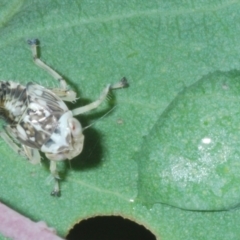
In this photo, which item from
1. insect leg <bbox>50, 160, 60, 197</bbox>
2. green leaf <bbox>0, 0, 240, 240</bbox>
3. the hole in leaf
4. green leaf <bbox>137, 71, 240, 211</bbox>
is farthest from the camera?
the hole in leaf

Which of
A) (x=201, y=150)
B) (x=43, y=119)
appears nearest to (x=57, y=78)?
(x=43, y=119)

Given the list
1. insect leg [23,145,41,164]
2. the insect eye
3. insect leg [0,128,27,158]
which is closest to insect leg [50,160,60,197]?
insect leg [23,145,41,164]

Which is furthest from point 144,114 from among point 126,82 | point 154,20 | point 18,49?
point 18,49

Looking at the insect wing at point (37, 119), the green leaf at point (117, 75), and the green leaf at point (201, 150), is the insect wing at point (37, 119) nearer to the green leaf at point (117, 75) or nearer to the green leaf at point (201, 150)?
the green leaf at point (117, 75)

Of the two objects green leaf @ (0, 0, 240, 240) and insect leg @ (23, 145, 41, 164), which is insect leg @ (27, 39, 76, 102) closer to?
green leaf @ (0, 0, 240, 240)

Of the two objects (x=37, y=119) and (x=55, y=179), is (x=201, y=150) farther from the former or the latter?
(x=37, y=119)

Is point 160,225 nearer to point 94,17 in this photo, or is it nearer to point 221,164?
point 221,164
